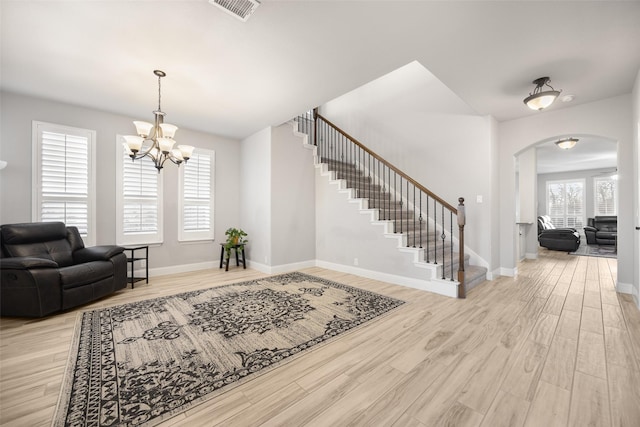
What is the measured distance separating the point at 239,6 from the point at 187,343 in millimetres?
2971

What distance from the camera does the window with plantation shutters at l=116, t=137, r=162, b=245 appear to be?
464cm

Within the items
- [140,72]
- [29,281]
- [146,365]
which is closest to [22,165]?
[29,281]

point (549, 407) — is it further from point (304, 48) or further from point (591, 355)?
point (304, 48)

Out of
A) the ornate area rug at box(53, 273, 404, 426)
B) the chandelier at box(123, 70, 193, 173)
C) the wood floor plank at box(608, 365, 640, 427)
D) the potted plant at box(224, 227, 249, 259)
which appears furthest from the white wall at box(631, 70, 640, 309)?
the potted plant at box(224, 227, 249, 259)

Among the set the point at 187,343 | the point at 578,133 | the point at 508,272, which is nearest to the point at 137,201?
the point at 187,343

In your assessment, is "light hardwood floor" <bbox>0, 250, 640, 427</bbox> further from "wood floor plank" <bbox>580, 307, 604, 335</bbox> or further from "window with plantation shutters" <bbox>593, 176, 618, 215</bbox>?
"window with plantation shutters" <bbox>593, 176, 618, 215</bbox>

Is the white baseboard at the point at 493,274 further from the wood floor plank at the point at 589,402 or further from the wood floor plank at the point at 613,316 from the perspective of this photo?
the wood floor plank at the point at 589,402

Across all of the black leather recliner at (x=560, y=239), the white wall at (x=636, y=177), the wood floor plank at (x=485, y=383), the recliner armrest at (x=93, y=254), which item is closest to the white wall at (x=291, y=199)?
the recliner armrest at (x=93, y=254)

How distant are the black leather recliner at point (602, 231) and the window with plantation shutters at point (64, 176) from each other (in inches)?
533

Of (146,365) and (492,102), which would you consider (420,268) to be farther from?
(146,365)

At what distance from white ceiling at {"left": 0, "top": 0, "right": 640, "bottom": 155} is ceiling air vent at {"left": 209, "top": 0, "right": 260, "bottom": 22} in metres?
0.08

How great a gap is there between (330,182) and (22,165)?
4.86 meters

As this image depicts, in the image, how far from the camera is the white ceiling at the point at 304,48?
2.24 m

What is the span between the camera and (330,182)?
5496 mm
